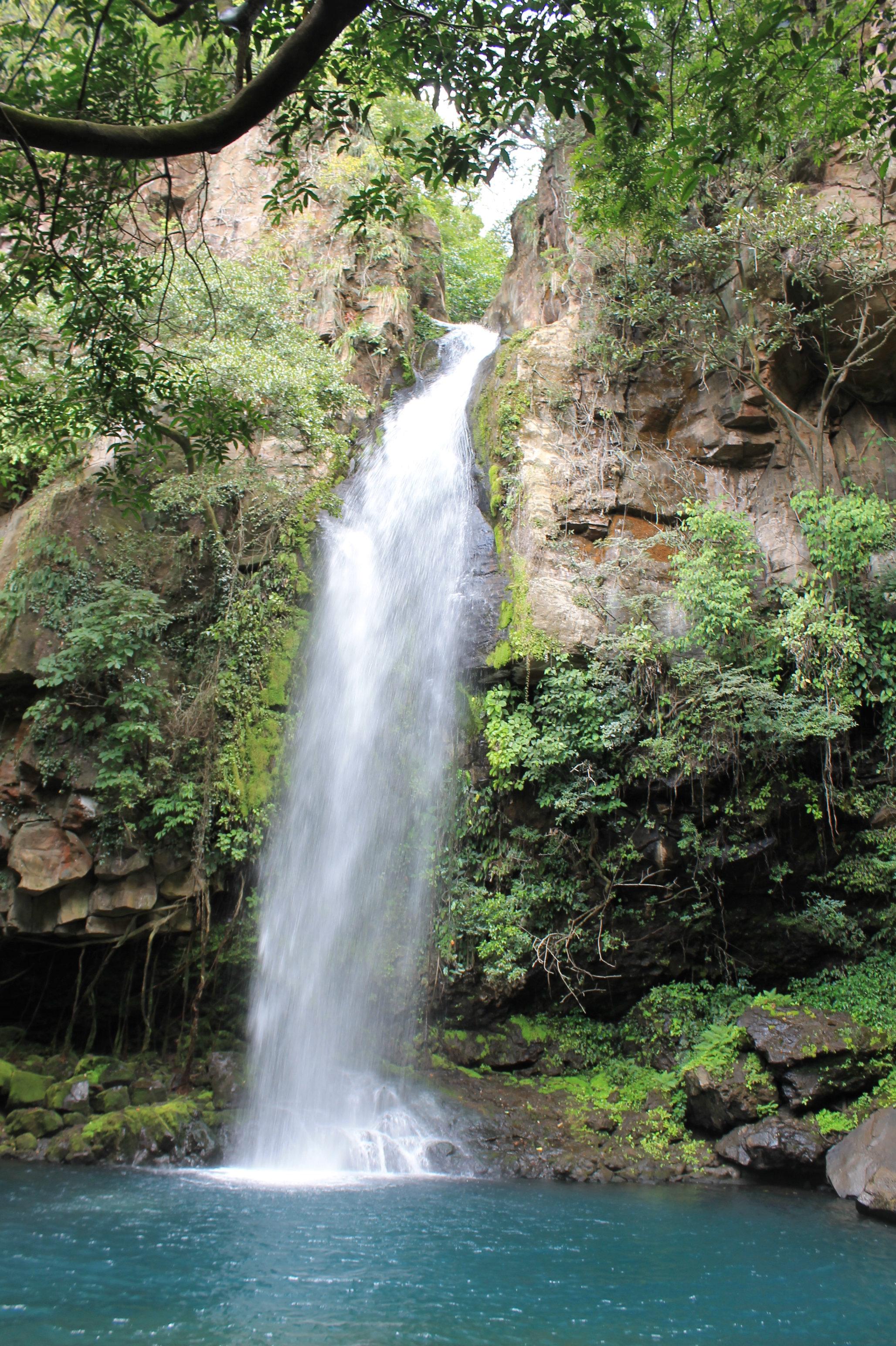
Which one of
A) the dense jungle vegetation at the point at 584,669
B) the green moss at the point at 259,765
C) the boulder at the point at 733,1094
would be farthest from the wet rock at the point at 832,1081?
the green moss at the point at 259,765

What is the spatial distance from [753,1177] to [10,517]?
12.1m

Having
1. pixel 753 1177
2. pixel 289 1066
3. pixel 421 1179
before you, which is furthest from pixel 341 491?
pixel 753 1177

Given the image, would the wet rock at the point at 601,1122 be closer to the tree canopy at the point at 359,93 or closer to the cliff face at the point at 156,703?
the cliff face at the point at 156,703

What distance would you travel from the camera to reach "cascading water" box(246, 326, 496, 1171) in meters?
8.73

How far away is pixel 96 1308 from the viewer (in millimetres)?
4512

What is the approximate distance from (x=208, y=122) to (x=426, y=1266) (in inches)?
260

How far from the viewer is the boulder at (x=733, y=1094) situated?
26.6 ft

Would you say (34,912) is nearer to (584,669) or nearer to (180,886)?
(180,886)

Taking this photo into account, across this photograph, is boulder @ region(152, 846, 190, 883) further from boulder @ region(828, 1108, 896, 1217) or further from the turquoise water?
boulder @ region(828, 1108, 896, 1217)

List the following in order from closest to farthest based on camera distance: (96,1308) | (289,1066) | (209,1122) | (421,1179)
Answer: (96,1308) → (421,1179) → (209,1122) → (289,1066)

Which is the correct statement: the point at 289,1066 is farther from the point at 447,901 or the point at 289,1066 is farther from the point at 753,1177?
the point at 753,1177

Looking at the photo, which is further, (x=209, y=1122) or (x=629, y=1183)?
(x=209, y=1122)

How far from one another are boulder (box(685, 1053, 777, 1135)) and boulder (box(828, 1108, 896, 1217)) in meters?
0.74

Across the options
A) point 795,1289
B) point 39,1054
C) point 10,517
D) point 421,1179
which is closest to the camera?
point 795,1289
